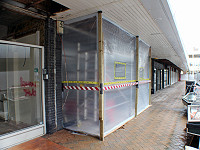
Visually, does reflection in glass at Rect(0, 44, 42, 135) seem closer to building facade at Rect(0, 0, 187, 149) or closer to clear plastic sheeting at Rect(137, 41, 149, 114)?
building facade at Rect(0, 0, 187, 149)

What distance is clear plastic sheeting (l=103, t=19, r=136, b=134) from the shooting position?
3659 mm

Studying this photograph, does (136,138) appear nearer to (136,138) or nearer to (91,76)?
(136,138)

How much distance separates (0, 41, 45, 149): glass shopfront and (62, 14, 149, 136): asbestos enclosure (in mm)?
694

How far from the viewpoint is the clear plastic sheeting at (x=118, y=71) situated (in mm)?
3659

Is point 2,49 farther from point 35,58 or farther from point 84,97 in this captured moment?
point 84,97

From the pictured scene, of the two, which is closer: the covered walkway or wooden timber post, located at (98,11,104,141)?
the covered walkway

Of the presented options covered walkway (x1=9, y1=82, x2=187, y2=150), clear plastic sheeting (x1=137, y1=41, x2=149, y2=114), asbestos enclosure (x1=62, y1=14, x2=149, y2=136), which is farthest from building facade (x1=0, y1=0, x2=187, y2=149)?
clear plastic sheeting (x1=137, y1=41, x2=149, y2=114)

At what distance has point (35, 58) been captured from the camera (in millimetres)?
3824

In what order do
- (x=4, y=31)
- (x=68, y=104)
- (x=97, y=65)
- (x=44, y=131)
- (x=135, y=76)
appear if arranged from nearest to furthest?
(x=97, y=65) < (x=44, y=131) < (x=68, y=104) < (x=4, y=31) < (x=135, y=76)

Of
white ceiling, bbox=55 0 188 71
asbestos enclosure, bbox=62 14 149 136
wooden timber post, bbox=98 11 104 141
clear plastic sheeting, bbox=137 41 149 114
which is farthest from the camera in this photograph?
clear plastic sheeting, bbox=137 41 149 114

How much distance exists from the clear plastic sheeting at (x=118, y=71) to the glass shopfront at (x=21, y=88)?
170 centimetres

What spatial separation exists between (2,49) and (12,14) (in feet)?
3.27

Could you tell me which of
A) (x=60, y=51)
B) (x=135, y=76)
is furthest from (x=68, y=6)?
(x=135, y=76)

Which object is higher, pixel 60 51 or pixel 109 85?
pixel 60 51
